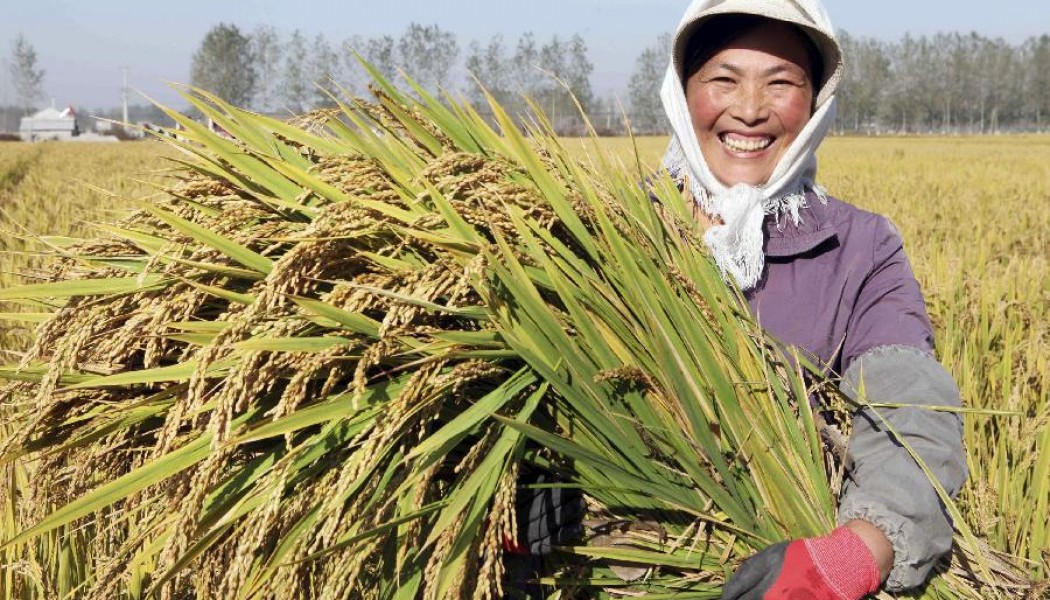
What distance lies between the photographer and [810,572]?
4.22 ft

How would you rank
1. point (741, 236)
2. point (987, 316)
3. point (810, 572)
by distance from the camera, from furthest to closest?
point (987, 316) → point (741, 236) → point (810, 572)

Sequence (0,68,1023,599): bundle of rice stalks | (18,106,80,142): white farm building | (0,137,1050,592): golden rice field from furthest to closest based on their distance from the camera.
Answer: (18,106,80,142): white farm building → (0,137,1050,592): golden rice field → (0,68,1023,599): bundle of rice stalks

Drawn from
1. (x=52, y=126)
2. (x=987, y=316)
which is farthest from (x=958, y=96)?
(x=987, y=316)

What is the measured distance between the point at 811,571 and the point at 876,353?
0.56 meters

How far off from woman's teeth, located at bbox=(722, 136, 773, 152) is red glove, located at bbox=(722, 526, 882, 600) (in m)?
1.05

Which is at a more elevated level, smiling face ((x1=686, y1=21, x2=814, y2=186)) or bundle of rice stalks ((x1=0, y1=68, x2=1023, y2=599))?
smiling face ((x1=686, y1=21, x2=814, y2=186))

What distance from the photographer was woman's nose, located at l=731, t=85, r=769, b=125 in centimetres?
204

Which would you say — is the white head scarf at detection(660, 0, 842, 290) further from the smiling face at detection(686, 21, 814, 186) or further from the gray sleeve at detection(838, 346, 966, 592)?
the gray sleeve at detection(838, 346, 966, 592)

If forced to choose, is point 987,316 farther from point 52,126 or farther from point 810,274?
point 52,126

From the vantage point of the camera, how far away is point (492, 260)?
4.19 feet

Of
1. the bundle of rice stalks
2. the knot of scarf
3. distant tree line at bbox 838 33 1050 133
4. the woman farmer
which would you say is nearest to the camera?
the bundle of rice stalks

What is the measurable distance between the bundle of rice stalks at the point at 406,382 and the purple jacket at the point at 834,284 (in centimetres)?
31

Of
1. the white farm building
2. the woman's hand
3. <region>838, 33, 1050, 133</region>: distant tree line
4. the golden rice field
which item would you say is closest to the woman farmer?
the woman's hand

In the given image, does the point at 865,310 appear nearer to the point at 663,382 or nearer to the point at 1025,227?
the point at 663,382
